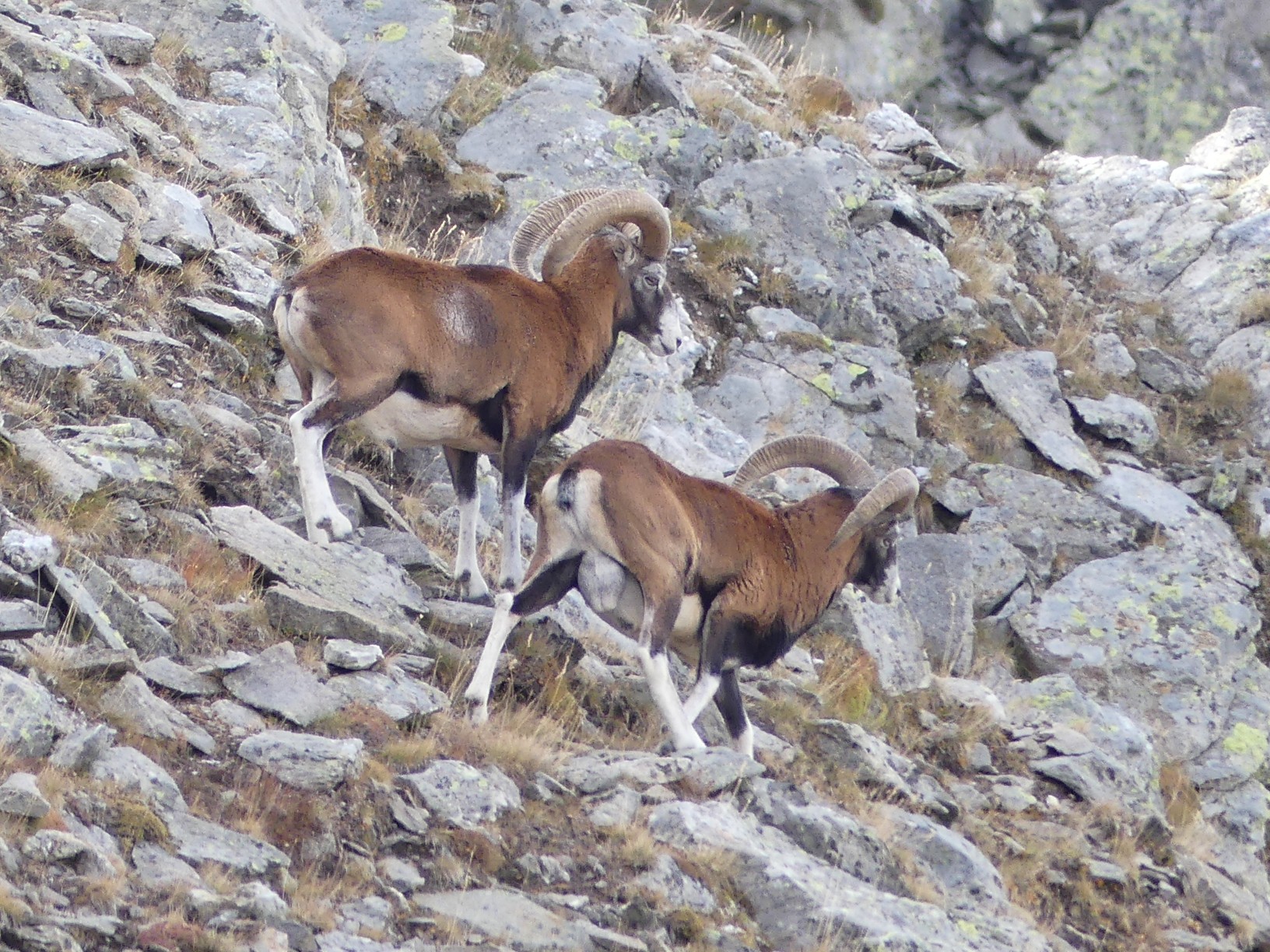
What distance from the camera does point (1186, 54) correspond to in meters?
32.7

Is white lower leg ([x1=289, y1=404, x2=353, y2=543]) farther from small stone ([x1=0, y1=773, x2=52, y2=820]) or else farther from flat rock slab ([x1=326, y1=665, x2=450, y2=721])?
small stone ([x1=0, y1=773, x2=52, y2=820])

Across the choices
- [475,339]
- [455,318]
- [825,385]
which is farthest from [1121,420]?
[455,318]

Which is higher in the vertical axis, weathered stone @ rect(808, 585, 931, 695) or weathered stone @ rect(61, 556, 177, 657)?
weathered stone @ rect(61, 556, 177, 657)

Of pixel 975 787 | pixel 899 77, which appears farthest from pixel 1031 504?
pixel 899 77

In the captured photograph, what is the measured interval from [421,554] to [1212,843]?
696cm

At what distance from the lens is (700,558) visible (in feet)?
32.0

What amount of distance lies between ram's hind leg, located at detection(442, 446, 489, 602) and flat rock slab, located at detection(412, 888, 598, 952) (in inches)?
155

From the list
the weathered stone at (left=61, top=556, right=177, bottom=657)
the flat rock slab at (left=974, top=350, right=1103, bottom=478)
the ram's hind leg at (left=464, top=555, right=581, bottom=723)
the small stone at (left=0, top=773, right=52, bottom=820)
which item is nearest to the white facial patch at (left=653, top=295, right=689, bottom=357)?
the ram's hind leg at (left=464, top=555, right=581, bottom=723)

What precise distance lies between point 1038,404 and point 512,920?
12671mm

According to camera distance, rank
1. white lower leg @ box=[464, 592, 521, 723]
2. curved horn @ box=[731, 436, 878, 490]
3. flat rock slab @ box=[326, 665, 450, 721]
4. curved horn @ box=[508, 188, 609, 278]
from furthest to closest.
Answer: curved horn @ box=[508, 188, 609, 278] → curved horn @ box=[731, 436, 878, 490] → white lower leg @ box=[464, 592, 521, 723] → flat rock slab @ box=[326, 665, 450, 721]

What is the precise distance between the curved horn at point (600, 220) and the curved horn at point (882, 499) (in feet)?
7.87

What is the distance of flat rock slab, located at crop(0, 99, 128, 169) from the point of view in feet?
41.4

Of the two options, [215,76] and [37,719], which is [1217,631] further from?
[37,719]

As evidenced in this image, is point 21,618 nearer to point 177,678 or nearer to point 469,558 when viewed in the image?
point 177,678
